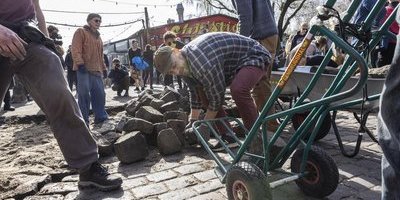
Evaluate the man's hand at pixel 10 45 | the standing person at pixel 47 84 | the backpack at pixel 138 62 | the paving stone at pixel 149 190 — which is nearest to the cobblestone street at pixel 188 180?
the paving stone at pixel 149 190

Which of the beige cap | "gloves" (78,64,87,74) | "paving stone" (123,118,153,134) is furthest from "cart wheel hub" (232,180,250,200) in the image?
"gloves" (78,64,87,74)

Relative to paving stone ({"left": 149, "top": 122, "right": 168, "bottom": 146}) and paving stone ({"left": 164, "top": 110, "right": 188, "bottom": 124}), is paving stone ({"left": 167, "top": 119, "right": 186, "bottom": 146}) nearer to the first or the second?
paving stone ({"left": 149, "top": 122, "right": 168, "bottom": 146})

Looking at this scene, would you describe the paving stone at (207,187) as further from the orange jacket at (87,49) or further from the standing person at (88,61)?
the orange jacket at (87,49)

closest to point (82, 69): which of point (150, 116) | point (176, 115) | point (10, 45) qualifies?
point (150, 116)

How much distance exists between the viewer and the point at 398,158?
41.1 inches

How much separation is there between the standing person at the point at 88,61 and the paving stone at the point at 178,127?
82.5 inches

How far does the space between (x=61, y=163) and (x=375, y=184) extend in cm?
284

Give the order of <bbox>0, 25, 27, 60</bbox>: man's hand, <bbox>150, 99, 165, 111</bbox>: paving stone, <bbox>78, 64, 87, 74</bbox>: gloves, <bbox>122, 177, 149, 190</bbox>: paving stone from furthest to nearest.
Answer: <bbox>78, 64, 87, 74</bbox>: gloves → <bbox>150, 99, 165, 111</bbox>: paving stone → <bbox>122, 177, 149, 190</bbox>: paving stone → <bbox>0, 25, 27, 60</bbox>: man's hand

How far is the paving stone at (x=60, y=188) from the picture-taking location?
3.02 m

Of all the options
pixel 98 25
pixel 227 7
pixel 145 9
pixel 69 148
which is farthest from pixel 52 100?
pixel 145 9

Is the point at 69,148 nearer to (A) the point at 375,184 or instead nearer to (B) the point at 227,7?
(A) the point at 375,184

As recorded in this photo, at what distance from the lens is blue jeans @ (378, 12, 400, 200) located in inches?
40.8

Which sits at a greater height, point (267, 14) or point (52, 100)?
Answer: point (267, 14)

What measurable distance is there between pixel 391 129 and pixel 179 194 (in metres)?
1.99
